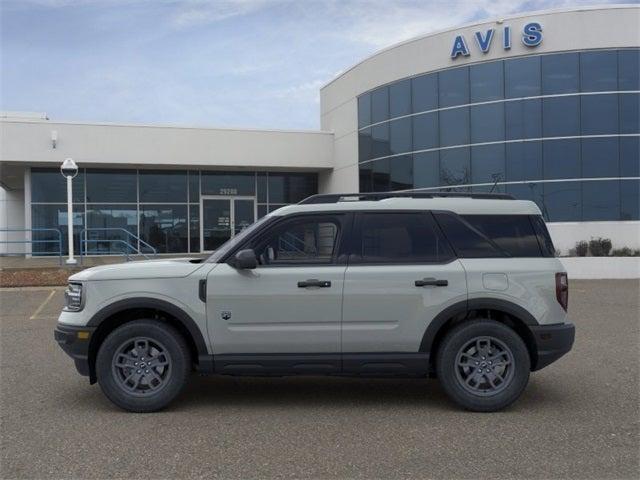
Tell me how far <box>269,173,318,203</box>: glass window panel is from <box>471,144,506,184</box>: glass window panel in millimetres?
8224

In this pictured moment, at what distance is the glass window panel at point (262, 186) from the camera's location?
26.6 metres

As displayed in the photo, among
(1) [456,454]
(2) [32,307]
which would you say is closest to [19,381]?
(1) [456,454]

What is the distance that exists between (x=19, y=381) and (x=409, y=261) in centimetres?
430

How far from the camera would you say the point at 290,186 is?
27141 mm

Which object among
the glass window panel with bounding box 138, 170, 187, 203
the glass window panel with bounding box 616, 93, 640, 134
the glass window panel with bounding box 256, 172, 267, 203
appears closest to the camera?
the glass window panel with bounding box 616, 93, 640, 134

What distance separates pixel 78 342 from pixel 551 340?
4.13m

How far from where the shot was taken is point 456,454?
14.4ft

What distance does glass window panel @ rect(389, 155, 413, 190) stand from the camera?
74.8ft

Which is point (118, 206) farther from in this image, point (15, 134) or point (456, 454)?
point (456, 454)

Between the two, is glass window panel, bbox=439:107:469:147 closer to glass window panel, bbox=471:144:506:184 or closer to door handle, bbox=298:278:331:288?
glass window panel, bbox=471:144:506:184

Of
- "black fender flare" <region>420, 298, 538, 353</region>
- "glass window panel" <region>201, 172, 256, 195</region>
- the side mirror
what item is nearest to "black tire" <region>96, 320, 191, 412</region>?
the side mirror

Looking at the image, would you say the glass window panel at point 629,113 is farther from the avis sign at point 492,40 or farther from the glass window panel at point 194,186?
the glass window panel at point 194,186

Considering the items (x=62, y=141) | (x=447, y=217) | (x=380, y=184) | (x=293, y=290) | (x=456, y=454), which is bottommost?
(x=456, y=454)

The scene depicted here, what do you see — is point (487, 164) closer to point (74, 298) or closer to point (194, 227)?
point (194, 227)
